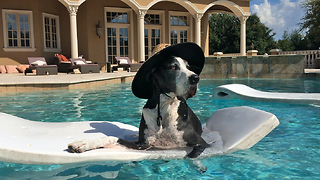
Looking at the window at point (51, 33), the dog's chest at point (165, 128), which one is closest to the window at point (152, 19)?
the window at point (51, 33)

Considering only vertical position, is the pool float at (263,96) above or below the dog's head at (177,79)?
below

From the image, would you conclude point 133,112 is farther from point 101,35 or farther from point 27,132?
point 101,35

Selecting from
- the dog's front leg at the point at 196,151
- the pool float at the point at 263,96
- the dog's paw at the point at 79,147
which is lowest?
the dog's front leg at the point at 196,151

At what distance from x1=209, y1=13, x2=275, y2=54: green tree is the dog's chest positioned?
94.4 ft

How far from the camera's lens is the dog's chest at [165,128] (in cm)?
212

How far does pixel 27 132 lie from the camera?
2.77m

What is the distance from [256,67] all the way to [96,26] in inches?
326

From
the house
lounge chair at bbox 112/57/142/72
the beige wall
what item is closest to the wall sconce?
the house

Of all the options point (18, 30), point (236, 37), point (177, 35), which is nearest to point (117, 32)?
point (177, 35)

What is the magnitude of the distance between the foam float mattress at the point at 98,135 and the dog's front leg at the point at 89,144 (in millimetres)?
47

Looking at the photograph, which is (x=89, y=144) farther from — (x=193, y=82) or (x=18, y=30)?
(x=18, y=30)

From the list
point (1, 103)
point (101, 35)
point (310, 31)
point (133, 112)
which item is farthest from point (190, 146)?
point (310, 31)

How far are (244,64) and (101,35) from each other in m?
7.64

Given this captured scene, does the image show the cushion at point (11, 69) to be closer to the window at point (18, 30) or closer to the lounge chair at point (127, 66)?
the window at point (18, 30)
